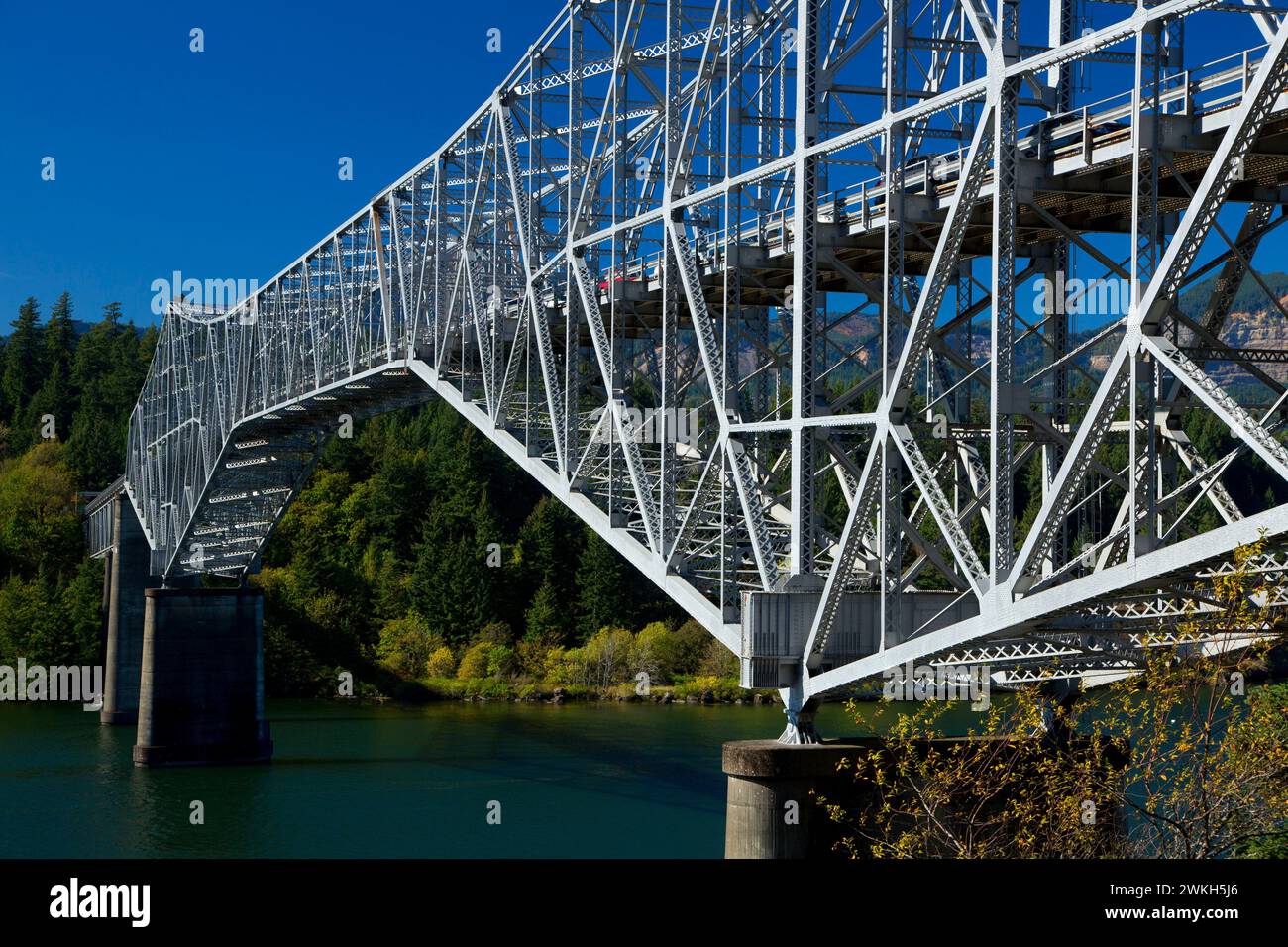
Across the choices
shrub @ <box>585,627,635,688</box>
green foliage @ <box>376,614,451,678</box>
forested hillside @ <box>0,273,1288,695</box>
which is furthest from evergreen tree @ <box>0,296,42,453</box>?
shrub @ <box>585,627,635,688</box>

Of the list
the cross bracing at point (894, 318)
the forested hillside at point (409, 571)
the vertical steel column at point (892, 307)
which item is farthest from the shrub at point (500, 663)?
the vertical steel column at point (892, 307)

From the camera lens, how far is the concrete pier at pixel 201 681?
62031mm

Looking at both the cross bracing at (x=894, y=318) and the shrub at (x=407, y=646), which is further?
the shrub at (x=407, y=646)

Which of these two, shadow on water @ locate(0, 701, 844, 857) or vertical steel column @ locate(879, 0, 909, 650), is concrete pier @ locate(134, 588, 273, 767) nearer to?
shadow on water @ locate(0, 701, 844, 857)

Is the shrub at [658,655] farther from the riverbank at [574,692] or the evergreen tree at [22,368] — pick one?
the evergreen tree at [22,368]

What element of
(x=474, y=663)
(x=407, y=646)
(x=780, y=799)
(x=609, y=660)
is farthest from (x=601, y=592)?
(x=780, y=799)

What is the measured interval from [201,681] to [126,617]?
1432cm

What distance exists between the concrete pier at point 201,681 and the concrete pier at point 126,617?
6.76 meters

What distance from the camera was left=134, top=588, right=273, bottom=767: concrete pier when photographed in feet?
204

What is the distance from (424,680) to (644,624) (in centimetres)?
1471
